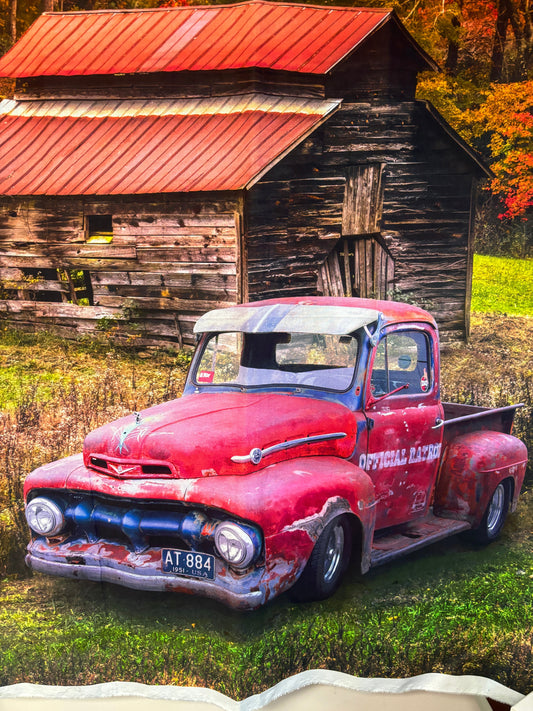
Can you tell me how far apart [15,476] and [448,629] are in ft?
6.42

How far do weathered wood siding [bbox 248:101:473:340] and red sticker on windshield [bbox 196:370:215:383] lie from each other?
0.38 meters

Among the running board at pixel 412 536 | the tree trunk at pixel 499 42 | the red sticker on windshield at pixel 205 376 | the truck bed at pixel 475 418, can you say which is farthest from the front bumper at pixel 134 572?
the tree trunk at pixel 499 42

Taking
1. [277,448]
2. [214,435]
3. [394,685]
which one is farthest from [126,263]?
[394,685]

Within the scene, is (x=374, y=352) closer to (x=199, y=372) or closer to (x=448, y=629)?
(x=199, y=372)

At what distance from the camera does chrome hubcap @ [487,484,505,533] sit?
3.35 m

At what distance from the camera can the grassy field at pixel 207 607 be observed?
3.06 meters

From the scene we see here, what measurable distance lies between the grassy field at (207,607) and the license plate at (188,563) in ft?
0.89

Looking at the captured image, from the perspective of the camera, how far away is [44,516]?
2871 millimetres

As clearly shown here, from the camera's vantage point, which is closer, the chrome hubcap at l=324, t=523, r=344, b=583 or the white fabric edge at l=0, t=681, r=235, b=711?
the chrome hubcap at l=324, t=523, r=344, b=583

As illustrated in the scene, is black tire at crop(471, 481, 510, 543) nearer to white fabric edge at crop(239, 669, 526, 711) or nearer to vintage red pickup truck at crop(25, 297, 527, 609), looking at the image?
vintage red pickup truck at crop(25, 297, 527, 609)

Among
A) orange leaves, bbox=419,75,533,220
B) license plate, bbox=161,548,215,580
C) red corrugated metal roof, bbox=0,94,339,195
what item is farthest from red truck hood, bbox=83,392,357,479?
orange leaves, bbox=419,75,533,220

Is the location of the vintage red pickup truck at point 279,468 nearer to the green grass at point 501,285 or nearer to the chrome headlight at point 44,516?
the chrome headlight at point 44,516

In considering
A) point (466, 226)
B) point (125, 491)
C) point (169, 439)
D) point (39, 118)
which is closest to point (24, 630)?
point (125, 491)

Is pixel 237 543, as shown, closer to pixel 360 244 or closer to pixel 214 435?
pixel 214 435
